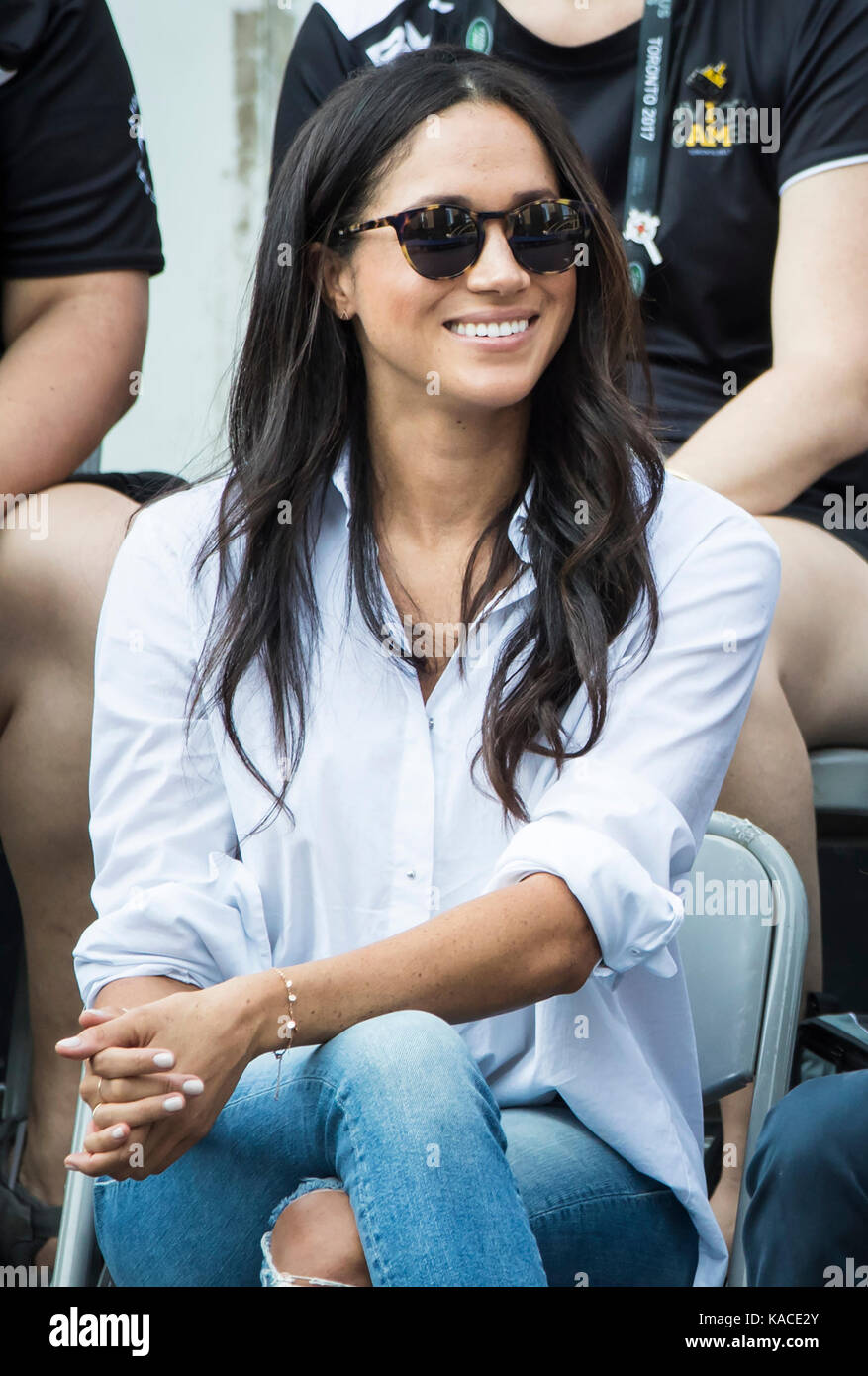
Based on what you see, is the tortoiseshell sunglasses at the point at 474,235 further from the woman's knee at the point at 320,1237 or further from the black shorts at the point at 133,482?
the woman's knee at the point at 320,1237

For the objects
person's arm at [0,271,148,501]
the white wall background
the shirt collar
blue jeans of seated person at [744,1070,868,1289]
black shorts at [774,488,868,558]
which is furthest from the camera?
the white wall background

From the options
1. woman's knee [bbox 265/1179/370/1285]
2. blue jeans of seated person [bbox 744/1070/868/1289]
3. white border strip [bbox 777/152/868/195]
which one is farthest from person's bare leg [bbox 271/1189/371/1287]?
white border strip [bbox 777/152/868/195]

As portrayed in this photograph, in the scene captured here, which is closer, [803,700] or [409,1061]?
[409,1061]

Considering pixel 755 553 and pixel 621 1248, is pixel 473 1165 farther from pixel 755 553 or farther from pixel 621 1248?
pixel 755 553

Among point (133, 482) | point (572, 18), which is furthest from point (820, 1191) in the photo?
point (572, 18)

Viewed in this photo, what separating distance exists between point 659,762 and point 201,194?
7.47ft

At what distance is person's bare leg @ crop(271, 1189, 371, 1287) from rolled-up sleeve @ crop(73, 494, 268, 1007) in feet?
1.04

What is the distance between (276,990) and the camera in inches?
61.7

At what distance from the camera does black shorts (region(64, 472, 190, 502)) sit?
243cm

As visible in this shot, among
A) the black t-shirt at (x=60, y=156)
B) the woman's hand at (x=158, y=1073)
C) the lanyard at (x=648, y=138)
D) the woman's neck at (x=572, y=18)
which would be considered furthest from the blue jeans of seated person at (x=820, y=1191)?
the woman's neck at (x=572, y=18)

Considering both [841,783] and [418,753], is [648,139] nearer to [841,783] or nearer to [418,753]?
[841,783]

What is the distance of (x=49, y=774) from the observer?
88.0 inches

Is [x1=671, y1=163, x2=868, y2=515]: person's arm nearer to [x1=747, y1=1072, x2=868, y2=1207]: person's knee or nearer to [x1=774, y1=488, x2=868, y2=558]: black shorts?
[x1=774, y1=488, x2=868, y2=558]: black shorts
